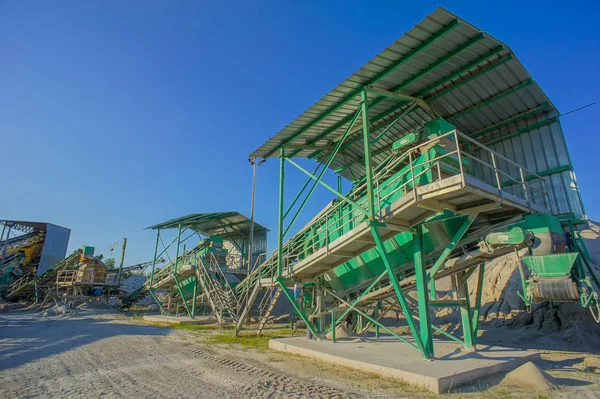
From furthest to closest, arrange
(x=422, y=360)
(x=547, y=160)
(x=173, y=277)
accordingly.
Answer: (x=173, y=277) < (x=547, y=160) < (x=422, y=360)

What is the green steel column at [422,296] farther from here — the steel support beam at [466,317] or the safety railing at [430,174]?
the steel support beam at [466,317]

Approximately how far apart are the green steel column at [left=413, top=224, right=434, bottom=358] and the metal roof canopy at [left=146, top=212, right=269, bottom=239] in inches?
728

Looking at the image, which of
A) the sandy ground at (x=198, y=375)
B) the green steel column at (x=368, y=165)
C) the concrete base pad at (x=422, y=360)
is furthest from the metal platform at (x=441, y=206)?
the sandy ground at (x=198, y=375)

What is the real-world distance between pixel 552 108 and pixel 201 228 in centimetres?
2520

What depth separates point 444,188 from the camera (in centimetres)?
705

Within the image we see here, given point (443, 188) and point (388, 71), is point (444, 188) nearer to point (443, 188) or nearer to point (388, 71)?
point (443, 188)

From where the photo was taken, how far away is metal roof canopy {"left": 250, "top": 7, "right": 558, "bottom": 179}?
8327 millimetres

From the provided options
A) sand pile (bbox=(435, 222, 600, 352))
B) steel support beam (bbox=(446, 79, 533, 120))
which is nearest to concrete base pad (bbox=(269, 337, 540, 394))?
sand pile (bbox=(435, 222, 600, 352))

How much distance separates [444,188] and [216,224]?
23597mm

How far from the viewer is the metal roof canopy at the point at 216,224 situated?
25.3 meters

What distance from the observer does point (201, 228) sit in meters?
28.6

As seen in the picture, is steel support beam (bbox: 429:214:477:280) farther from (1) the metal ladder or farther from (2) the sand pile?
(1) the metal ladder

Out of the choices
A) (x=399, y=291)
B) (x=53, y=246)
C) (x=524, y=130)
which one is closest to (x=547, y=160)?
(x=524, y=130)

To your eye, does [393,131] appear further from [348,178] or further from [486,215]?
[486,215]
